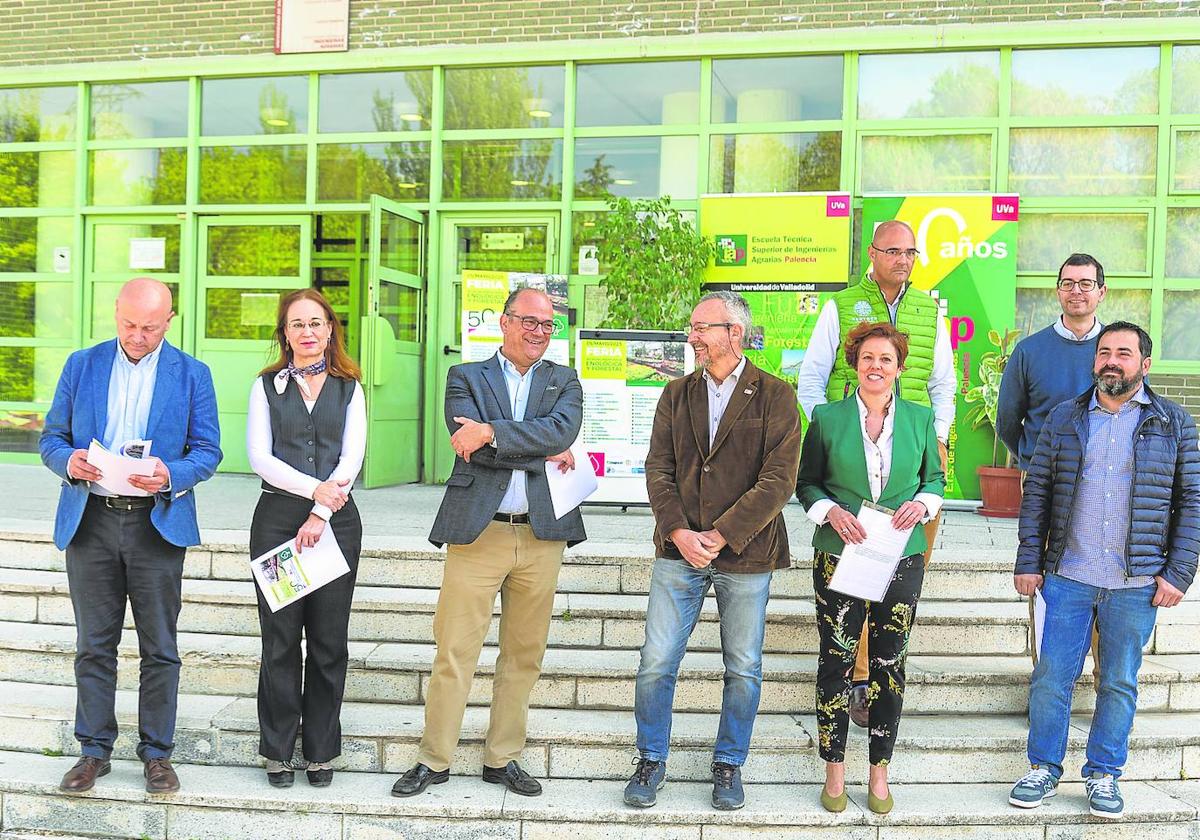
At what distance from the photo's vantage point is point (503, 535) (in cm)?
410

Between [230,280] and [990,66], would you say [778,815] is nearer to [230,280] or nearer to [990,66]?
[990,66]

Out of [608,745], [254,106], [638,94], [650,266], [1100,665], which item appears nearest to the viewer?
[1100,665]

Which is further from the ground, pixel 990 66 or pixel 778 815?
pixel 990 66

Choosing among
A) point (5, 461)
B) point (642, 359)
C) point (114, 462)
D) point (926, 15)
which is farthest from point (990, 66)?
point (5, 461)

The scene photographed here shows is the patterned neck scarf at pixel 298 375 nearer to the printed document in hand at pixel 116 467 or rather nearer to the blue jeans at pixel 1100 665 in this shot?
the printed document in hand at pixel 116 467

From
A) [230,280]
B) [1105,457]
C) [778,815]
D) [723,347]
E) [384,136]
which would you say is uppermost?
[384,136]

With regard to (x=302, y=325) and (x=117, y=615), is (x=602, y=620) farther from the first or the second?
(x=117, y=615)

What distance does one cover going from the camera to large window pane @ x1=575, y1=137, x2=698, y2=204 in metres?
8.72

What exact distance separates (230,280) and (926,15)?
610 cm

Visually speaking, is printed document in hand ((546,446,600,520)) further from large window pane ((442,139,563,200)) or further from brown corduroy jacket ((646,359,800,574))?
large window pane ((442,139,563,200))

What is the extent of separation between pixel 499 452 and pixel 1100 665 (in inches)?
96.7

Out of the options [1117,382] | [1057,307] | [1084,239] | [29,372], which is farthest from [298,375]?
[29,372]

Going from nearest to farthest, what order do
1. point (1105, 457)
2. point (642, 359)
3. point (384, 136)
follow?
point (1105, 457) → point (642, 359) → point (384, 136)

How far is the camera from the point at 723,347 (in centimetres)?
403
